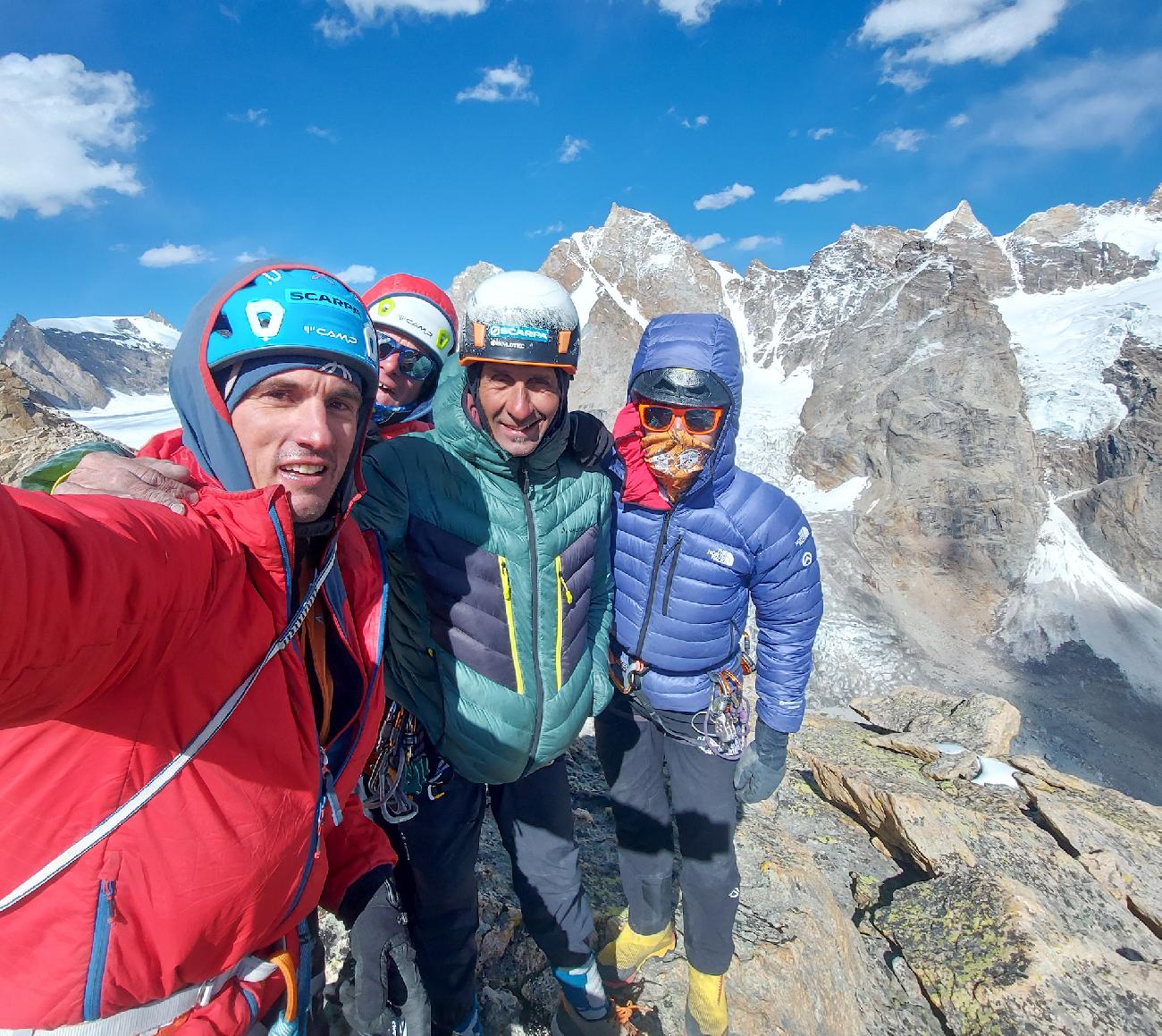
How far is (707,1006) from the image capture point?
→ 13.3 ft

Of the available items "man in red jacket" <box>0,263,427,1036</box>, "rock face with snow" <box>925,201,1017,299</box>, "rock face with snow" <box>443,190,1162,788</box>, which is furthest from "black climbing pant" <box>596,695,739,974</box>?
"rock face with snow" <box>925,201,1017,299</box>

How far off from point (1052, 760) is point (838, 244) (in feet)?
340

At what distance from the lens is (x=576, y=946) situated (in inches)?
141

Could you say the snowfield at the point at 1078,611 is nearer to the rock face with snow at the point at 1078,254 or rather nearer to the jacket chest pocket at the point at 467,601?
the rock face with snow at the point at 1078,254

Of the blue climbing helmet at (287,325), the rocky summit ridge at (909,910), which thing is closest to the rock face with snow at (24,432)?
the blue climbing helmet at (287,325)

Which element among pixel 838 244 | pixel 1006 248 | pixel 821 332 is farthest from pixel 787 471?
pixel 1006 248

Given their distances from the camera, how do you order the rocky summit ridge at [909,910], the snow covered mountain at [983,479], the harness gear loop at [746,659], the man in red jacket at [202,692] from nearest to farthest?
the man in red jacket at [202,692], the rocky summit ridge at [909,910], the harness gear loop at [746,659], the snow covered mountain at [983,479]

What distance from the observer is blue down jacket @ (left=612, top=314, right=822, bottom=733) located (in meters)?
3.93

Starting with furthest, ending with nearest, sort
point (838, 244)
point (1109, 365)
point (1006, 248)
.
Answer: point (838, 244)
point (1006, 248)
point (1109, 365)

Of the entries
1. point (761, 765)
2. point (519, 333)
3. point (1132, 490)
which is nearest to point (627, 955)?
point (761, 765)

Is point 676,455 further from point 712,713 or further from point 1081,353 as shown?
point 1081,353

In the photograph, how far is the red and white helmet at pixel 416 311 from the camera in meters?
4.93

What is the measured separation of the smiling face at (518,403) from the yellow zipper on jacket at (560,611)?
652 mm

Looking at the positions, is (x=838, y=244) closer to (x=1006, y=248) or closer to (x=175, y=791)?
(x=1006, y=248)
